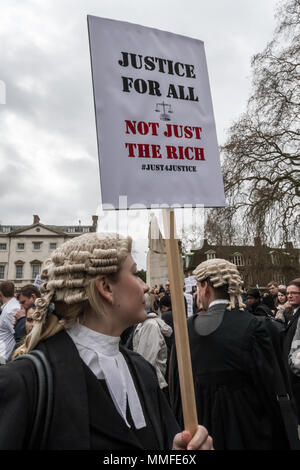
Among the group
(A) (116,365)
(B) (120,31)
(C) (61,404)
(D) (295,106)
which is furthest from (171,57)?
(D) (295,106)

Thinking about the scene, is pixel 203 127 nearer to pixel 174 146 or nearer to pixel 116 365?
pixel 174 146

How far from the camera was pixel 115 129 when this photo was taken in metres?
1.94

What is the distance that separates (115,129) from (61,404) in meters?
1.22

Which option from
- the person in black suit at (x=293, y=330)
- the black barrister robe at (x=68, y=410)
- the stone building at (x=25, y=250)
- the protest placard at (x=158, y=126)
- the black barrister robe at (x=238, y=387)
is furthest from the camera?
the stone building at (x=25, y=250)

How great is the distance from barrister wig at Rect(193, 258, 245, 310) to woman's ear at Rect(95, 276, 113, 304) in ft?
5.03

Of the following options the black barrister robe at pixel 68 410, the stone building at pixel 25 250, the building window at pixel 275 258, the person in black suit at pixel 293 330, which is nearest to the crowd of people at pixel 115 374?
the black barrister robe at pixel 68 410

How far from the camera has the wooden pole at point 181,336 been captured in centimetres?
167

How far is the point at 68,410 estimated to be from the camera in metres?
1.42

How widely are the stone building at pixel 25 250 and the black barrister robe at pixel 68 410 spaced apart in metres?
71.9

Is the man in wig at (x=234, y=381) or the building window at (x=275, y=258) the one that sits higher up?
the building window at (x=275, y=258)

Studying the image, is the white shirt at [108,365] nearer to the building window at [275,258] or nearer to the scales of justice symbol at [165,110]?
the scales of justice symbol at [165,110]

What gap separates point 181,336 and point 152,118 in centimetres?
106

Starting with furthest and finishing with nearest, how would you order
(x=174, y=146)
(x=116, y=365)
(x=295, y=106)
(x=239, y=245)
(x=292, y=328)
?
(x=239, y=245) → (x=295, y=106) → (x=292, y=328) → (x=174, y=146) → (x=116, y=365)

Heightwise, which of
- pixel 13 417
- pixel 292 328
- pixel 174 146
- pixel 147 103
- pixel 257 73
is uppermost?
pixel 257 73
